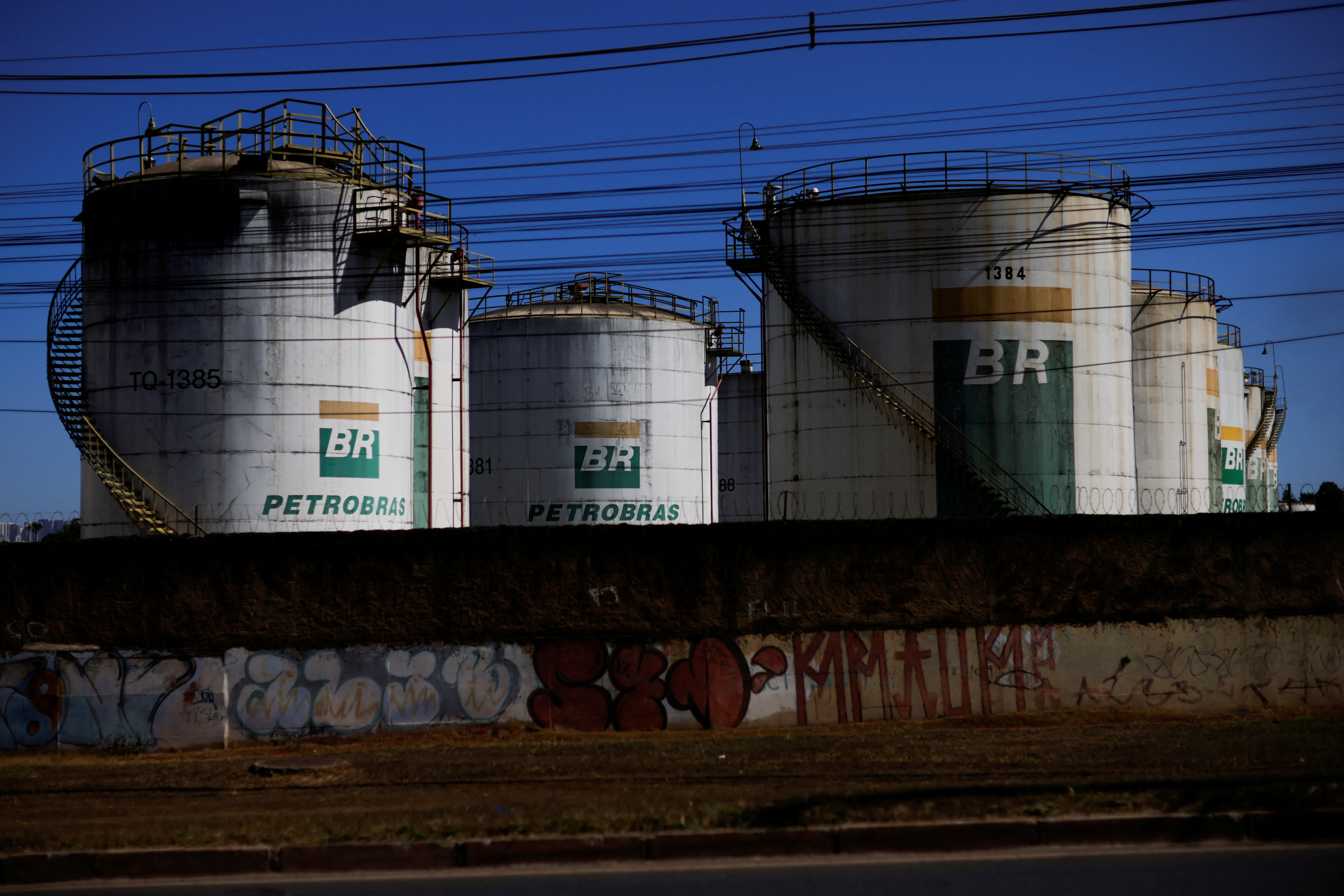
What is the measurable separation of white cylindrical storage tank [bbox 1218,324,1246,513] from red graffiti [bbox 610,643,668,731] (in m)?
32.2

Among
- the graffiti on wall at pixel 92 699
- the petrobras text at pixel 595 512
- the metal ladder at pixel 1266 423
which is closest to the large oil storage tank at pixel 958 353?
the petrobras text at pixel 595 512

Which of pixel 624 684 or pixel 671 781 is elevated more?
pixel 624 684

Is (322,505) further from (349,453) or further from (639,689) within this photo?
(639,689)

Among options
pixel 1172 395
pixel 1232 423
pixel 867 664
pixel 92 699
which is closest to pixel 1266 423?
pixel 1232 423

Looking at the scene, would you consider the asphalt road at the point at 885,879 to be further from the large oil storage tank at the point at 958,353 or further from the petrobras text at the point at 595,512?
the petrobras text at the point at 595,512

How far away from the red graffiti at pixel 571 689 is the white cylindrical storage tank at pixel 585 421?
51.8ft

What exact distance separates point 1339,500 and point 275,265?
91.9 m

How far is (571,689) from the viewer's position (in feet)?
57.4

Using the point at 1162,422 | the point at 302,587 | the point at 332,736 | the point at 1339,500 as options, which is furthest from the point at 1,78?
the point at 1339,500

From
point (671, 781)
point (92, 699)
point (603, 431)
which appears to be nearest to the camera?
point (671, 781)

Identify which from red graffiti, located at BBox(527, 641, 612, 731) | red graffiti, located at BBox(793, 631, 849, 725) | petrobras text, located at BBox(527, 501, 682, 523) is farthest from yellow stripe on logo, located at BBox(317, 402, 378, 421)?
red graffiti, located at BBox(793, 631, 849, 725)

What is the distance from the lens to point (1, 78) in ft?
62.5

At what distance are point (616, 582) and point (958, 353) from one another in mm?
11819

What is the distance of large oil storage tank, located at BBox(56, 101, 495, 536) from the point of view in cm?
2477
